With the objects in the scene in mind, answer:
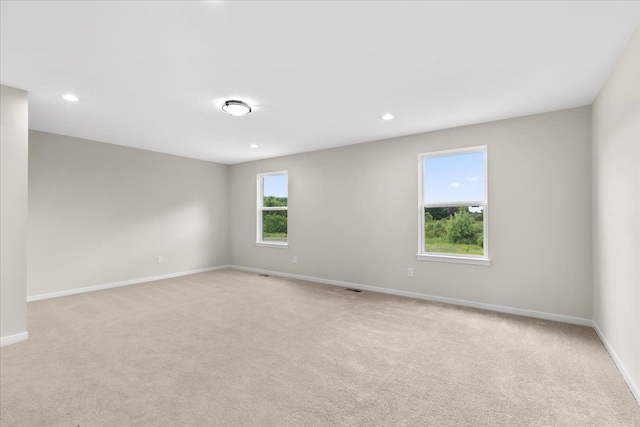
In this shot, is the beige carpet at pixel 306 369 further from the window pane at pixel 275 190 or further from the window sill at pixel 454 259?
the window pane at pixel 275 190

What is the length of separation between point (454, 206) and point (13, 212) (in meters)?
5.11

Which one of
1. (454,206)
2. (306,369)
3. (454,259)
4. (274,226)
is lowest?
(306,369)

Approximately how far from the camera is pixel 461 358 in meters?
2.49

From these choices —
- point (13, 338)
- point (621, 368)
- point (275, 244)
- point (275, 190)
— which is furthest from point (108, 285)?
point (621, 368)

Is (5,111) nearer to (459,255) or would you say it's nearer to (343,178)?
(343,178)

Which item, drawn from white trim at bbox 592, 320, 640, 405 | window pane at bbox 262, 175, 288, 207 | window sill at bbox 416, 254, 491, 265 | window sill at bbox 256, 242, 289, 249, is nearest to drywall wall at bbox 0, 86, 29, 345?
window sill at bbox 256, 242, 289, 249

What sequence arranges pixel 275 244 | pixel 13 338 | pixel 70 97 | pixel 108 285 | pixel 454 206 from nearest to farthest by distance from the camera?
pixel 13 338
pixel 70 97
pixel 454 206
pixel 108 285
pixel 275 244

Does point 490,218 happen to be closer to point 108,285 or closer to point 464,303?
point 464,303

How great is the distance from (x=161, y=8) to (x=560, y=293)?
4631mm

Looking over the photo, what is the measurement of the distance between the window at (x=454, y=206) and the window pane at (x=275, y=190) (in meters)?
2.89

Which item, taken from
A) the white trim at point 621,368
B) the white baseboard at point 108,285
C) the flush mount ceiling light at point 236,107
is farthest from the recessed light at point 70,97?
the white trim at point 621,368

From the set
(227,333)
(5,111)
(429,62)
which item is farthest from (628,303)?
(5,111)

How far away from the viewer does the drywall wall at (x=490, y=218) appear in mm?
3307

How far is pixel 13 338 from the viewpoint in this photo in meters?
2.82
